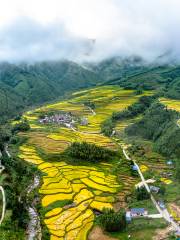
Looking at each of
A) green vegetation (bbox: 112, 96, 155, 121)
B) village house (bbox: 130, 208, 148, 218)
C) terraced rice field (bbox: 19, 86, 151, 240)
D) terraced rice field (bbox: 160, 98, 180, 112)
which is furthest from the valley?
terraced rice field (bbox: 160, 98, 180, 112)

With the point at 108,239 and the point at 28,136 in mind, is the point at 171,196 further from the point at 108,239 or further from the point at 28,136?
the point at 28,136

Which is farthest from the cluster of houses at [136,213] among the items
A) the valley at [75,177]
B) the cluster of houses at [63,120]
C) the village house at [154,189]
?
the cluster of houses at [63,120]

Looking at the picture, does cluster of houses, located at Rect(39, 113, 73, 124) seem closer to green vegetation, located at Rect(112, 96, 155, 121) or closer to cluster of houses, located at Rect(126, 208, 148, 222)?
green vegetation, located at Rect(112, 96, 155, 121)

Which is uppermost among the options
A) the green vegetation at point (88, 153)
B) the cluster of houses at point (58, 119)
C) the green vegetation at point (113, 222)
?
the cluster of houses at point (58, 119)

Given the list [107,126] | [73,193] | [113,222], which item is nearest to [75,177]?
[73,193]

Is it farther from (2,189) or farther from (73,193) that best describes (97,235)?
(2,189)

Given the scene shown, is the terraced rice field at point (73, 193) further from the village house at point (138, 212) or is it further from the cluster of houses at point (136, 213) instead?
the village house at point (138, 212)
